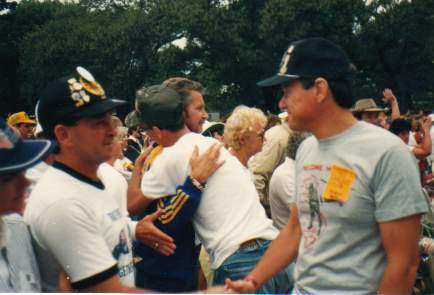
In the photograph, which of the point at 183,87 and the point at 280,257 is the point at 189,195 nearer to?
the point at 280,257

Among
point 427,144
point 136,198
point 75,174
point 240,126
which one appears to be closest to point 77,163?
point 75,174

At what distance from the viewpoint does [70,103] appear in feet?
7.76

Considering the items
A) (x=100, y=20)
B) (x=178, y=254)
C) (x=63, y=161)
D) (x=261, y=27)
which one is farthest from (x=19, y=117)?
(x=100, y=20)

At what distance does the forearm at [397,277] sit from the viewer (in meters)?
2.14

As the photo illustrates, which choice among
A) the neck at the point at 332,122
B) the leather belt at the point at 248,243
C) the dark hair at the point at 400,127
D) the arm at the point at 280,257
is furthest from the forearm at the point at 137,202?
the dark hair at the point at 400,127

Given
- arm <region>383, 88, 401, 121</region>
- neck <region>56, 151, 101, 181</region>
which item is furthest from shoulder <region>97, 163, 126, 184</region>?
arm <region>383, 88, 401, 121</region>

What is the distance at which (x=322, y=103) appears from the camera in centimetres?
237

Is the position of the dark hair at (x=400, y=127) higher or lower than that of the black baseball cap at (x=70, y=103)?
lower

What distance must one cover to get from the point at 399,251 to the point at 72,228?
1.07m

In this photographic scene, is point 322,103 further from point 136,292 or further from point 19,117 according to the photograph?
point 19,117

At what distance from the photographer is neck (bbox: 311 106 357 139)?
7.64ft

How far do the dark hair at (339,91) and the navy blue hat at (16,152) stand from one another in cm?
94

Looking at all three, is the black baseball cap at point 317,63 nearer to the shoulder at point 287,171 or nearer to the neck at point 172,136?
the neck at point 172,136

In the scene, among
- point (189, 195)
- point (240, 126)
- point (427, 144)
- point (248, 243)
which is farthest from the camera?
point (427, 144)
